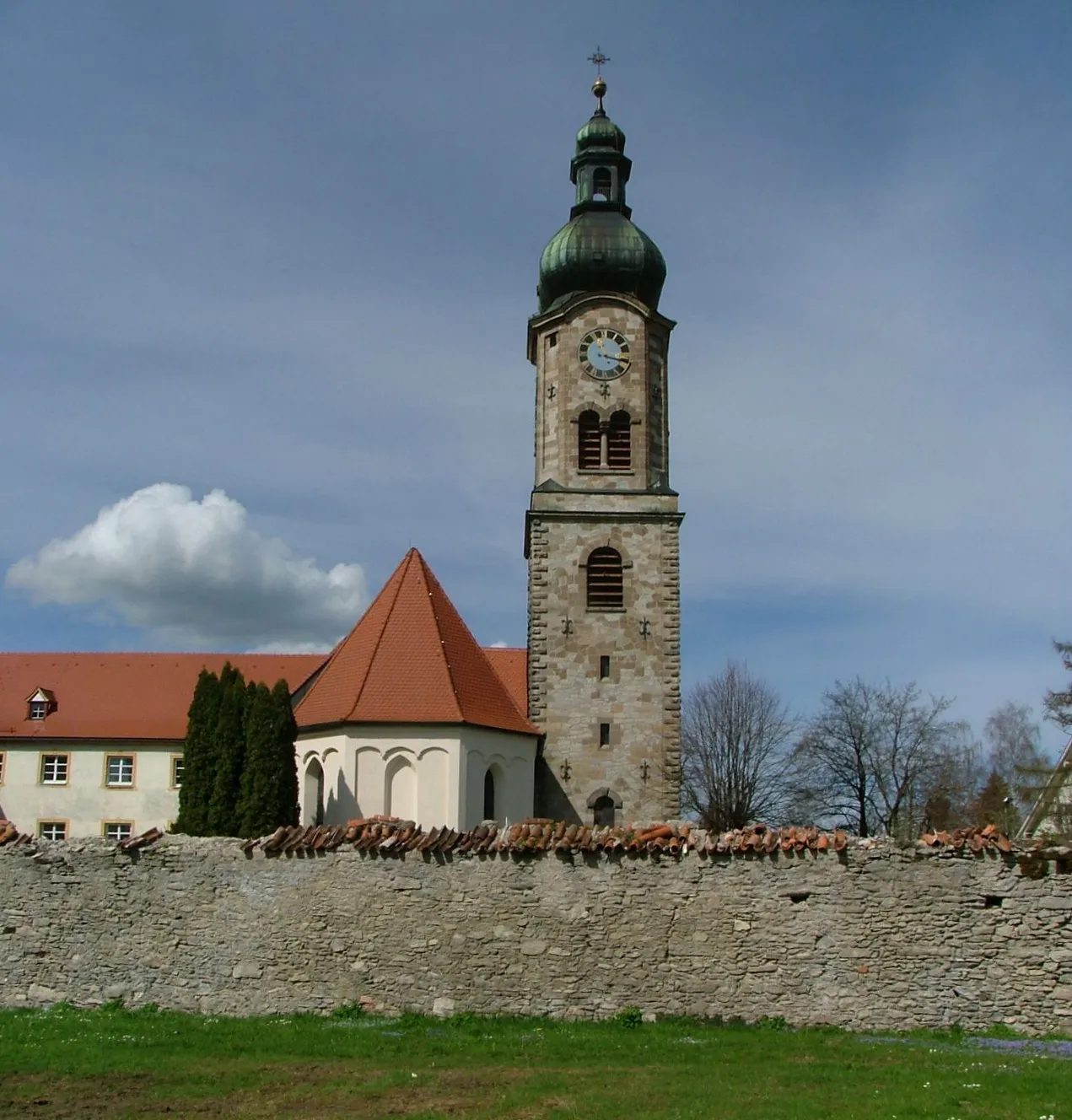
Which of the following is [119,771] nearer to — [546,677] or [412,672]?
[412,672]

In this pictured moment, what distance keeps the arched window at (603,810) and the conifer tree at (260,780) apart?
7746 millimetres

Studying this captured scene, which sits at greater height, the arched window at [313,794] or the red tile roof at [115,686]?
the red tile roof at [115,686]

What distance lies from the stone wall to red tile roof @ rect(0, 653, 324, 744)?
19232 millimetres

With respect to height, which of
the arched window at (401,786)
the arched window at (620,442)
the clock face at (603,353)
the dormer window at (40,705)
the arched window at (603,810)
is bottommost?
the arched window at (603,810)

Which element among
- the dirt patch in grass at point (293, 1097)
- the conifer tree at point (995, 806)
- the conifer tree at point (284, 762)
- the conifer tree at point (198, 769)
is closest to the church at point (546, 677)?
the conifer tree at point (284, 762)

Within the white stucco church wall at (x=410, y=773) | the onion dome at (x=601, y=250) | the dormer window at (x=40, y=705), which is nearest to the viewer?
the white stucco church wall at (x=410, y=773)

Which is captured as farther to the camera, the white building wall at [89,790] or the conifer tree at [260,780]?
the white building wall at [89,790]

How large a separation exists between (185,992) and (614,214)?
2575 centimetres

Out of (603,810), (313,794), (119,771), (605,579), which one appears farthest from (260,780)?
(119,771)

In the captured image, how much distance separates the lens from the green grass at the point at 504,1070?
407 inches

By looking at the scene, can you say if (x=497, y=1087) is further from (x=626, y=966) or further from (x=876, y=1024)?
(x=876, y=1024)

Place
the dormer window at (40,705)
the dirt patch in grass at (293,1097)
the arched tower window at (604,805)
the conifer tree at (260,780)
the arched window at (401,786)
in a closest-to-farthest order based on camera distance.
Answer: the dirt patch in grass at (293,1097)
the conifer tree at (260,780)
the arched window at (401,786)
the arched tower window at (604,805)
the dormer window at (40,705)

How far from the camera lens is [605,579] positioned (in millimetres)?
31359

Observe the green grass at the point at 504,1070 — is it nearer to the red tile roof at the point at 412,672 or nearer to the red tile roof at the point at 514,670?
the red tile roof at the point at 412,672
